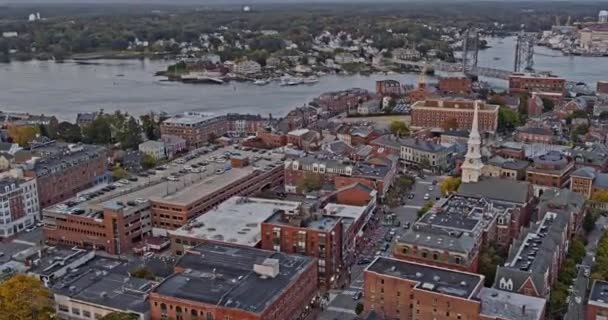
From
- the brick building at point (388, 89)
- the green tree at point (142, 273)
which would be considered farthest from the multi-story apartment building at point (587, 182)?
the brick building at point (388, 89)

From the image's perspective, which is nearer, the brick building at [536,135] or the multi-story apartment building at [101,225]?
the multi-story apartment building at [101,225]

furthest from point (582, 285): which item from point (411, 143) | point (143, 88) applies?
point (143, 88)

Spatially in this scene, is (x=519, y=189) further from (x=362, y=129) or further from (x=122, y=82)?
(x=122, y=82)

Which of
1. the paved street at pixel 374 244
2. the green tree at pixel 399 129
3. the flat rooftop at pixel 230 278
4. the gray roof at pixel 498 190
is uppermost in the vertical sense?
the gray roof at pixel 498 190

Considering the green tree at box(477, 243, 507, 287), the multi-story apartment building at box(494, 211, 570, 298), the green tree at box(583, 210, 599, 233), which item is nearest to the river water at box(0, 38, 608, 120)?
the green tree at box(583, 210, 599, 233)

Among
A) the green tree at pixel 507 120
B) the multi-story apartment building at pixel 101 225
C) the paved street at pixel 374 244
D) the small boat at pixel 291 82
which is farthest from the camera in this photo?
the small boat at pixel 291 82

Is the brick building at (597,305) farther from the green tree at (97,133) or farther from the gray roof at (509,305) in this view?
the green tree at (97,133)

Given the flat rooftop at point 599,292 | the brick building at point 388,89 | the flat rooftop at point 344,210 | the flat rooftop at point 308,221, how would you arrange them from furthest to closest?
the brick building at point 388,89, the flat rooftop at point 344,210, the flat rooftop at point 308,221, the flat rooftop at point 599,292

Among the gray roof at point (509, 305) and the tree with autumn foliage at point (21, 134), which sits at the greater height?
the tree with autumn foliage at point (21, 134)
